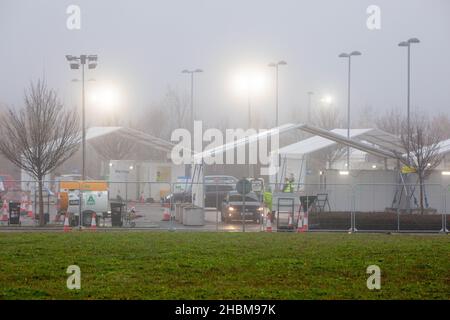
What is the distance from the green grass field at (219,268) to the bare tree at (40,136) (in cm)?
1231

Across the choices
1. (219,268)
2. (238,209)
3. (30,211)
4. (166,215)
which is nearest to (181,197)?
(238,209)

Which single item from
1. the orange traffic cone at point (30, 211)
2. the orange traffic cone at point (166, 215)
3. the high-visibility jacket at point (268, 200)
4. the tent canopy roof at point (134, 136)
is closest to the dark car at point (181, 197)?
the orange traffic cone at point (166, 215)

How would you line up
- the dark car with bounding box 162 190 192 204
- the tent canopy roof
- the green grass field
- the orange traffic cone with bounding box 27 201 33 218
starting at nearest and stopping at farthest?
the green grass field → the orange traffic cone with bounding box 27 201 33 218 → the dark car with bounding box 162 190 192 204 → the tent canopy roof

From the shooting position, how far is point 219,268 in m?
14.2

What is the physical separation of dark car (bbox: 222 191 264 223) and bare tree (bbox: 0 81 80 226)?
24.2 feet

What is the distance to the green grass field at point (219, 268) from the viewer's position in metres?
11.8

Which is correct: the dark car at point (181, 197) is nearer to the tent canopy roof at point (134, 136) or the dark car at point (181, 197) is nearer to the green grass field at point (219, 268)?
the tent canopy roof at point (134, 136)

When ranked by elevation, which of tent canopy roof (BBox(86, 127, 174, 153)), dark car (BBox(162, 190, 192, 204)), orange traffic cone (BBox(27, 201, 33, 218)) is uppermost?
tent canopy roof (BBox(86, 127, 174, 153))

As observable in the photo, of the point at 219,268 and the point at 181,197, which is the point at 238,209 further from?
the point at 219,268

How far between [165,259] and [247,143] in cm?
2453

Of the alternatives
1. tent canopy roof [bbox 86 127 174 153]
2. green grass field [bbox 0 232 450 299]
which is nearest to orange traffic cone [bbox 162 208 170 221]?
green grass field [bbox 0 232 450 299]

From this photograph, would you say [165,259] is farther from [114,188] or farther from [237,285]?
[114,188]

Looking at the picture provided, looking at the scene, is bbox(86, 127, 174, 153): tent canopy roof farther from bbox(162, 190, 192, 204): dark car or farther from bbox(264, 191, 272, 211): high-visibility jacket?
bbox(264, 191, 272, 211): high-visibility jacket

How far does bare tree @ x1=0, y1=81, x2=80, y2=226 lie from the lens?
31922 mm
